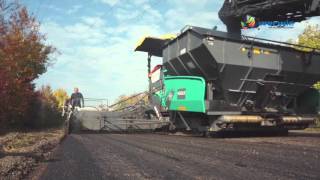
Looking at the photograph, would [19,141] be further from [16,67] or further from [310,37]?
[310,37]

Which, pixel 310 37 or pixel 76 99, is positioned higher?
pixel 310 37

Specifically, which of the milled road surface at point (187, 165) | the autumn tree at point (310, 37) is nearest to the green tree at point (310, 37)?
the autumn tree at point (310, 37)

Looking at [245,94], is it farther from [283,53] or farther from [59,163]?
[59,163]

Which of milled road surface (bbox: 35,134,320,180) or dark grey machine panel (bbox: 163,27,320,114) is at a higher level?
dark grey machine panel (bbox: 163,27,320,114)

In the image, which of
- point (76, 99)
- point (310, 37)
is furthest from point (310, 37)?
point (76, 99)

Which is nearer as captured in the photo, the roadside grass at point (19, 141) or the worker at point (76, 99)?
the roadside grass at point (19, 141)

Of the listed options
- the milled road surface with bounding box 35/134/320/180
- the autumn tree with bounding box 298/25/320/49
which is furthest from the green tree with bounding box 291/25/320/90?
the milled road surface with bounding box 35/134/320/180

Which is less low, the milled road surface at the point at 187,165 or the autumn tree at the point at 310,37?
the autumn tree at the point at 310,37

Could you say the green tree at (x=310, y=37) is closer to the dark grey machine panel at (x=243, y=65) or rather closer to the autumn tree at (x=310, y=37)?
the autumn tree at (x=310, y=37)

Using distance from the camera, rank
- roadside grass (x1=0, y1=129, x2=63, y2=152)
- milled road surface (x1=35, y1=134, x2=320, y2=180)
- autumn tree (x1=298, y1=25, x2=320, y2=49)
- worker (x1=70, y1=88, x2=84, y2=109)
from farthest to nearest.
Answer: autumn tree (x1=298, y1=25, x2=320, y2=49)
worker (x1=70, y1=88, x2=84, y2=109)
roadside grass (x1=0, y1=129, x2=63, y2=152)
milled road surface (x1=35, y1=134, x2=320, y2=180)

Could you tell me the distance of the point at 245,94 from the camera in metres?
10.5

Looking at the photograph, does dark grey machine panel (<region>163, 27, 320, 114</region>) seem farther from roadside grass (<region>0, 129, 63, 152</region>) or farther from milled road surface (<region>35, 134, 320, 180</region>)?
roadside grass (<region>0, 129, 63, 152</region>)

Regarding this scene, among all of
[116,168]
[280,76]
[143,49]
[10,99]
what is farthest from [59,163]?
[10,99]

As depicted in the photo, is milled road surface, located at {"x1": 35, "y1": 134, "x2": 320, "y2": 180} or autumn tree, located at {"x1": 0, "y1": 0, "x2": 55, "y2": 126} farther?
autumn tree, located at {"x1": 0, "y1": 0, "x2": 55, "y2": 126}
